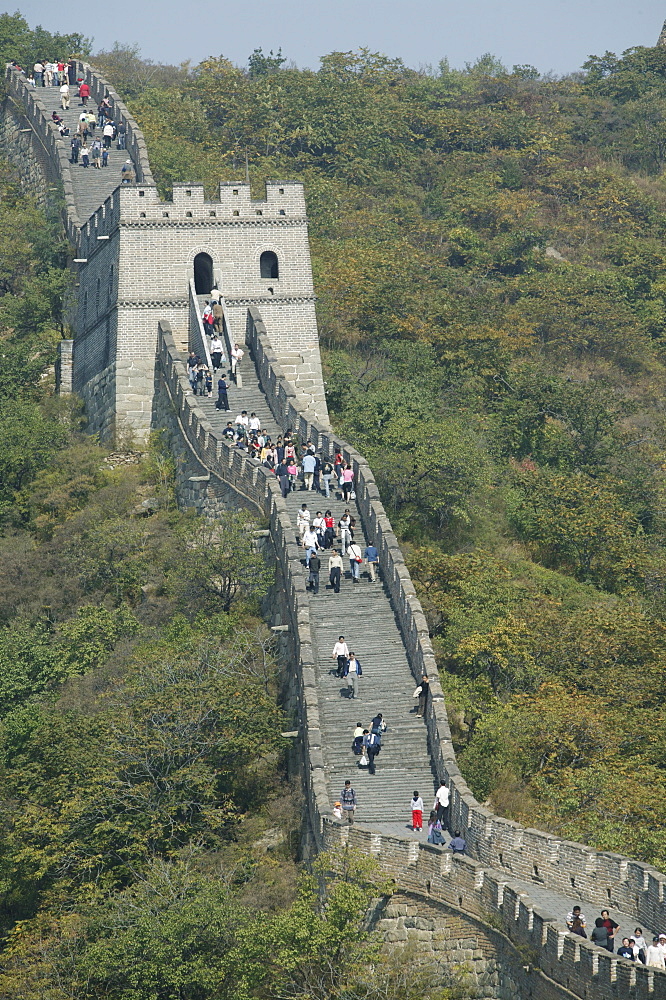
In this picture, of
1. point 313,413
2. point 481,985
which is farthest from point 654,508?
point 481,985

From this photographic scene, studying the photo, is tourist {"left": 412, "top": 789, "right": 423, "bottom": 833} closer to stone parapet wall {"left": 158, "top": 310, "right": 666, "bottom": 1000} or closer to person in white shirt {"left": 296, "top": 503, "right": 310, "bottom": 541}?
stone parapet wall {"left": 158, "top": 310, "right": 666, "bottom": 1000}

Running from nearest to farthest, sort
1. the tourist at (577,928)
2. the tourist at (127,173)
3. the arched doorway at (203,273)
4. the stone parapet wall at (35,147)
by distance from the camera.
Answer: the tourist at (577,928) → the arched doorway at (203,273) → the tourist at (127,173) → the stone parapet wall at (35,147)

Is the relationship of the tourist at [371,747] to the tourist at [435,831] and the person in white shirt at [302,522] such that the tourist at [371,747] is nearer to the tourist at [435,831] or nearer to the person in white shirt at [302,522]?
the tourist at [435,831]

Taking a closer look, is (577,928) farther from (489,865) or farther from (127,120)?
(127,120)

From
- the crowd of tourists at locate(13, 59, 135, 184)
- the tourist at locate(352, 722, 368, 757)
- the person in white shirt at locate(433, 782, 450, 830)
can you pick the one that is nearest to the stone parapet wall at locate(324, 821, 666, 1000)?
the person in white shirt at locate(433, 782, 450, 830)

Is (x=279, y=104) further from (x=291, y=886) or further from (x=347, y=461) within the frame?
(x=291, y=886)

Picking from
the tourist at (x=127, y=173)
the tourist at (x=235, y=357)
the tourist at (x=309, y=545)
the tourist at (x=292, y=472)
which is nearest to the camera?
the tourist at (x=309, y=545)

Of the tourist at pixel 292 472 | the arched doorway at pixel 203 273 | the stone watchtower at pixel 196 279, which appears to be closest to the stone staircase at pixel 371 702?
the tourist at pixel 292 472

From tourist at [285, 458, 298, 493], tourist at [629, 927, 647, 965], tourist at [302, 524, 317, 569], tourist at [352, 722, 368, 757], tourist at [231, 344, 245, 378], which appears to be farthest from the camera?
tourist at [231, 344, 245, 378]
